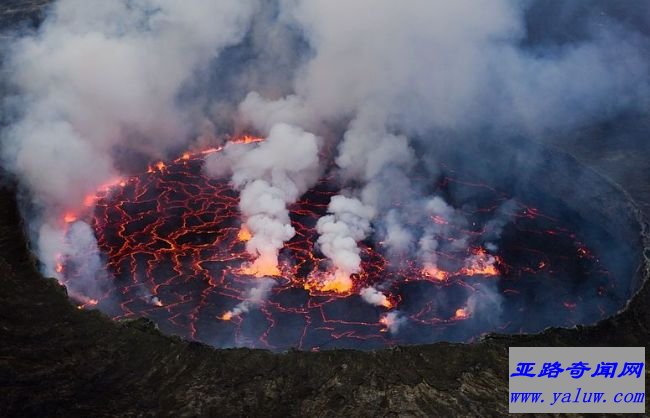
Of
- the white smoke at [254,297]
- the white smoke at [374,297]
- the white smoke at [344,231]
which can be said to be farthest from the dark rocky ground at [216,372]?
the white smoke at [344,231]

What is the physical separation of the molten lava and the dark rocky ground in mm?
3189

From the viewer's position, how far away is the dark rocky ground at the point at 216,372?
16.9 metres

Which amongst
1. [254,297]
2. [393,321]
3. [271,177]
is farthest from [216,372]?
[271,177]

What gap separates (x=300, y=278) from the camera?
25766mm

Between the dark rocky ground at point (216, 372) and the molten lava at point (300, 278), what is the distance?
3189mm

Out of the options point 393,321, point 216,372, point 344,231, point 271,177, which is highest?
point 271,177

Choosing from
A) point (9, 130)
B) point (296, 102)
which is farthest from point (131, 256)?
point (296, 102)

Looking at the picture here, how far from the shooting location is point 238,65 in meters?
44.4

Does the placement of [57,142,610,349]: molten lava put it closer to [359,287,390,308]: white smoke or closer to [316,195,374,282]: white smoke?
[359,287,390,308]: white smoke

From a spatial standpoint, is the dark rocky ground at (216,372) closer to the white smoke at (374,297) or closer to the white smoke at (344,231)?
the white smoke at (374,297)

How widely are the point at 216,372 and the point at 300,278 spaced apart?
27.3 feet

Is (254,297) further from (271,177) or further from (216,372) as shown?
(271,177)

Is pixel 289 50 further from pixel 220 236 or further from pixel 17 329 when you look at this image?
pixel 17 329

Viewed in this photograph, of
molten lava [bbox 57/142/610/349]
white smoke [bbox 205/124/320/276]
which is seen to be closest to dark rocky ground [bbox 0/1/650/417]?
molten lava [bbox 57/142/610/349]
